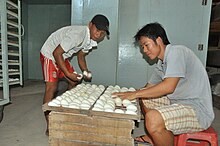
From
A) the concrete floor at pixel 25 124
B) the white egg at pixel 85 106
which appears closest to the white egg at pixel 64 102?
the white egg at pixel 85 106

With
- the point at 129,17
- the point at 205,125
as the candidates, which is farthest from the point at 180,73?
the point at 129,17

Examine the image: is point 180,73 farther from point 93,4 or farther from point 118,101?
point 93,4

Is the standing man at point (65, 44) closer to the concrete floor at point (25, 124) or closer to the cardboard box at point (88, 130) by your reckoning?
the concrete floor at point (25, 124)

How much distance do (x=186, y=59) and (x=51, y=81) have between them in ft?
4.63

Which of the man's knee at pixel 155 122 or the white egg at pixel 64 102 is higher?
the white egg at pixel 64 102

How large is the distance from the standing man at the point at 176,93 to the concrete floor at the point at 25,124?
902 millimetres

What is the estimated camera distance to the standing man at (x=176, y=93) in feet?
4.44

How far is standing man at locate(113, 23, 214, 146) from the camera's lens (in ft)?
4.44

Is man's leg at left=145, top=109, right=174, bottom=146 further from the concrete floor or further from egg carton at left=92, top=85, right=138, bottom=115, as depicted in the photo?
the concrete floor

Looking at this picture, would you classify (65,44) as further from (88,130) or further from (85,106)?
(88,130)

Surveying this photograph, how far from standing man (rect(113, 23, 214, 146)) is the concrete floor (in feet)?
2.96

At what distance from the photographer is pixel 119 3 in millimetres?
2680

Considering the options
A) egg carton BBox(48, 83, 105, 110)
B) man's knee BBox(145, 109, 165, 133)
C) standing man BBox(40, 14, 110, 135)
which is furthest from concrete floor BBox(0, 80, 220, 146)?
man's knee BBox(145, 109, 165, 133)

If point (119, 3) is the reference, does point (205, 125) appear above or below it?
below
